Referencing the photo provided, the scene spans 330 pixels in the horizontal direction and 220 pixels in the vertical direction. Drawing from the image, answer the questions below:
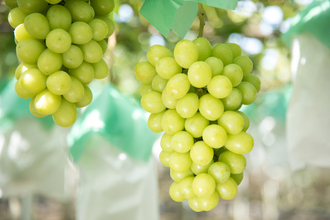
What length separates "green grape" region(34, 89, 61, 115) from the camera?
338 mm

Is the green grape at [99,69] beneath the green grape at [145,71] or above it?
beneath

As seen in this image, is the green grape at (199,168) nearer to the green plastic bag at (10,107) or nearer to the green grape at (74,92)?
the green grape at (74,92)

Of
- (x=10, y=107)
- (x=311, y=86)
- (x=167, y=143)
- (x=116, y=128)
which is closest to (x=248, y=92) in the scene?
(x=167, y=143)

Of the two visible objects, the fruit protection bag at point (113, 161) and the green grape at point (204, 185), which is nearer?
the green grape at point (204, 185)

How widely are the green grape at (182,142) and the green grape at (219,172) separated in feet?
0.14

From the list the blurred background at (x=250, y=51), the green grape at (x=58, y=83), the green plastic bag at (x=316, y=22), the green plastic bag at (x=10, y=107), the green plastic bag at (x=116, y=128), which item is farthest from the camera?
the blurred background at (x=250, y=51)

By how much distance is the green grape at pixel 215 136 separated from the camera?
0.34 metres

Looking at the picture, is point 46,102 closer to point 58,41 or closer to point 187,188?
point 58,41

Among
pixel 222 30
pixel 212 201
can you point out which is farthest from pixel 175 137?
pixel 222 30

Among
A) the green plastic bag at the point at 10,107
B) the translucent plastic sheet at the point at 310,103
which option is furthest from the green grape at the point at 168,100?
the green plastic bag at the point at 10,107

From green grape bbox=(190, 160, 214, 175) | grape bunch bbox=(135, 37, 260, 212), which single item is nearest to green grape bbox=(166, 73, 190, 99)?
grape bunch bbox=(135, 37, 260, 212)

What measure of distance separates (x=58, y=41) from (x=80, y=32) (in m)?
0.03

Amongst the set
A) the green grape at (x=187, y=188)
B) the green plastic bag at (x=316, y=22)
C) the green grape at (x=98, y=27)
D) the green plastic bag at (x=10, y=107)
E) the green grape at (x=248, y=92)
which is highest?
the green plastic bag at (x=316, y=22)

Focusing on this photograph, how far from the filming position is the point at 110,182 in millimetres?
1024
